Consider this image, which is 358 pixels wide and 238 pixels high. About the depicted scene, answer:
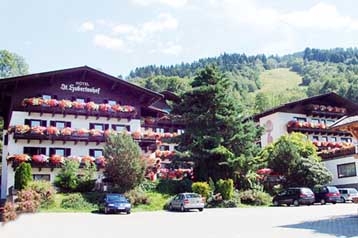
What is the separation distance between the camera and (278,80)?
159 metres

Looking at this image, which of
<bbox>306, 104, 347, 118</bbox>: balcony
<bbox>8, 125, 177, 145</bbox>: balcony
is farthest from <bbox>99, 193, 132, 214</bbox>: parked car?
<bbox>306, 104, 347, 118</bbox>: balcony

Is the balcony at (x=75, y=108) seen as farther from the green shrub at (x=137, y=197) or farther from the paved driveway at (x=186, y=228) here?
the paved driveway at (x=186, y=228)

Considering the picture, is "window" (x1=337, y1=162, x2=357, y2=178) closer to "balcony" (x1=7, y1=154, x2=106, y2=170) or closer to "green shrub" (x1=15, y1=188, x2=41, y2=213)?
"balcony" (x1=7, y1=154, x2=106, y2=170)

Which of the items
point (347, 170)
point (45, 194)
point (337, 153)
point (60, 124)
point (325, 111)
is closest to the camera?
point (45, 194)

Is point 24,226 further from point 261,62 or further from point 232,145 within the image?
point 261,62

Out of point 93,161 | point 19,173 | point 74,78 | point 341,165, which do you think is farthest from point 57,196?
point 341,165

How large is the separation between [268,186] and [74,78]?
2074 cm

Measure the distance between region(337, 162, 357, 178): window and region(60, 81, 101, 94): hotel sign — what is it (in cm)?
2577

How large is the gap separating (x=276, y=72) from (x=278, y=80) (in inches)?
473

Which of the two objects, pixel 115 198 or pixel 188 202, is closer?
pixel 115 198

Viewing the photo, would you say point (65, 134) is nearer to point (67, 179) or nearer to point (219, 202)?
point (67, 179)

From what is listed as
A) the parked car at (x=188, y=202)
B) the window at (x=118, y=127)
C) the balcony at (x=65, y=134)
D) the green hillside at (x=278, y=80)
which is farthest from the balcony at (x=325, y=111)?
the green hillside at (x=278, y=80)

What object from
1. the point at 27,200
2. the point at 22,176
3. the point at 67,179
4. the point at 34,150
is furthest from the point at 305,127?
the point at 27,200

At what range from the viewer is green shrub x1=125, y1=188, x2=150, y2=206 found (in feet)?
109
